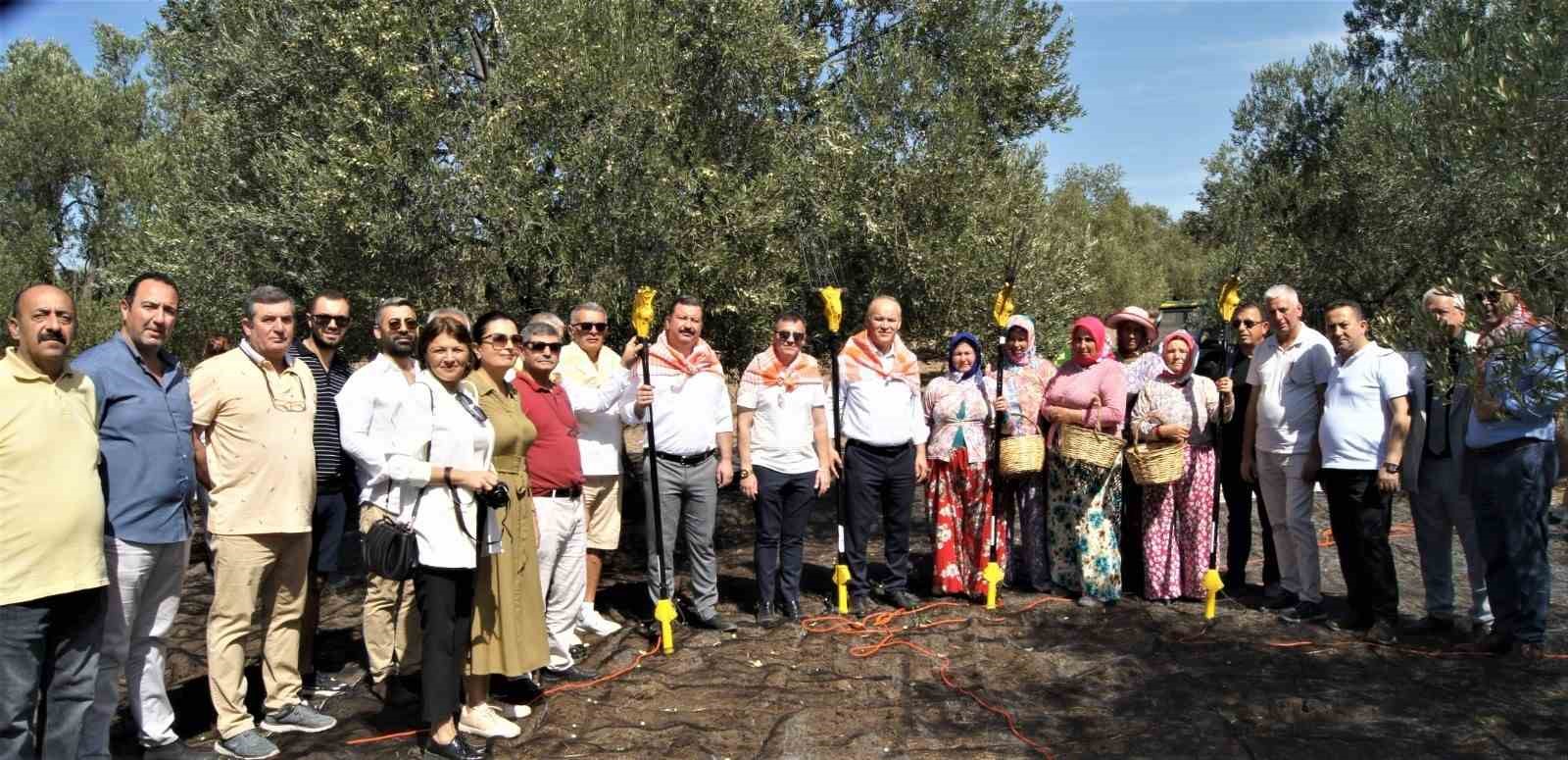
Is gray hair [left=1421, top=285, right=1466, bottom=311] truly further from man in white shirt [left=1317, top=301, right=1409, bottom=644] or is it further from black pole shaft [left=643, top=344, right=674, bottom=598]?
black pole shaft [left=643, top=344, right=674, bottom=598]

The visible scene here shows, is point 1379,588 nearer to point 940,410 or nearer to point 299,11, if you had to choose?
point 940,410

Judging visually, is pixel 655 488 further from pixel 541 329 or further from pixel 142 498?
pixel 142 498

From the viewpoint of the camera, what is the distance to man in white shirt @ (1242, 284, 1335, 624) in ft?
22.2

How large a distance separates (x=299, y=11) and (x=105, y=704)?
5.31 meters

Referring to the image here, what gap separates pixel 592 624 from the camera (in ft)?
21.9

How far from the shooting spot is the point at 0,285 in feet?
66.0

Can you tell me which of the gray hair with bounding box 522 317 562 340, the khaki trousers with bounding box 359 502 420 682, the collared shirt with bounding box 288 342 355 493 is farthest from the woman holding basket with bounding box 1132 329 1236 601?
the collared shirt with bounding box 288 342 355 493

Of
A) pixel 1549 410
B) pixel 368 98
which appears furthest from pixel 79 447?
pixel 1549 410

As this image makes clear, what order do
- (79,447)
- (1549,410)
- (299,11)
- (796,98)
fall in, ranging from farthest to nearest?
(796,98)
(299,11)
(1549,410)
(79,447)

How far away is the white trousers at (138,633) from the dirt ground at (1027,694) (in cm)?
40

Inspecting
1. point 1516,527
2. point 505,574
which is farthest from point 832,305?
point 1516,527

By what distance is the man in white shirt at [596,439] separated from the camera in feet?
21.0

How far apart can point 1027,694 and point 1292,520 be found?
250 centimetres

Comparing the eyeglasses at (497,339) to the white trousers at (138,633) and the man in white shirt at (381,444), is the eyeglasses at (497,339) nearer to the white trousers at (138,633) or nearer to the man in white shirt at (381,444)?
the man in white shirt at (381,444)
